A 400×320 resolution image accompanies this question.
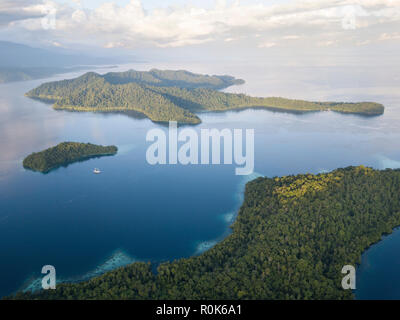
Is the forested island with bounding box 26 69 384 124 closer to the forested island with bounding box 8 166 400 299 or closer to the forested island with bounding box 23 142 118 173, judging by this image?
the forested island with bounding box 23 142 118 173

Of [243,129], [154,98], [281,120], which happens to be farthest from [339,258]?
[154,98]

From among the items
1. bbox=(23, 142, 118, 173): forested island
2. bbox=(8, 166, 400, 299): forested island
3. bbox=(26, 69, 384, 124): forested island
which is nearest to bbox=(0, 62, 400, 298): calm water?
bbox=(23, 142, 118, 173): forested island

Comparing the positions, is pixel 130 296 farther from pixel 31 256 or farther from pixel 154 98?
pixel 154 98

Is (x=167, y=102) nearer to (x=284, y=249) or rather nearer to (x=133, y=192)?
(x=133, y=192)

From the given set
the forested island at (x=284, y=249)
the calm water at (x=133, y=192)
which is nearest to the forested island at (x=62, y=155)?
the calm water at (x=133, y=192)

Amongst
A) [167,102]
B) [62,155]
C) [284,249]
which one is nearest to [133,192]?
[62,155]

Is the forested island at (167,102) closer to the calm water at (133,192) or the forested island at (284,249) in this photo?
the calm water at (133,192)
